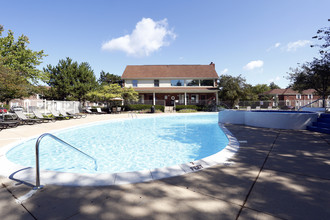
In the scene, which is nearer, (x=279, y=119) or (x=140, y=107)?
(x=279, y=119)

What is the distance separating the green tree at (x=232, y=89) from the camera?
95.8ft

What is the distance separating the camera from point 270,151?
14.8ft

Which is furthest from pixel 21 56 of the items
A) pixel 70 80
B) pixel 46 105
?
pixel 46 105

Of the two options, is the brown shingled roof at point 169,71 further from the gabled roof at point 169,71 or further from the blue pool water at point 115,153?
the blue pool water at point 115,153

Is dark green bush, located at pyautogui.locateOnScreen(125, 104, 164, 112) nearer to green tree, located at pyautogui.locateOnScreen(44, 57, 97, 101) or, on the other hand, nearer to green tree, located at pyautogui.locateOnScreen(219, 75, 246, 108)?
green tree, located at pyautogui.locateOnScreen(44, 57, 97, 101)

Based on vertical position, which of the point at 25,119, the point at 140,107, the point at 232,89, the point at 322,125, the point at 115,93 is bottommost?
the point at 322,125

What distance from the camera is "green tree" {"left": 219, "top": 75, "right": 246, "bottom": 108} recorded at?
2921 centimetres

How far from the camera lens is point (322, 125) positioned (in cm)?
728

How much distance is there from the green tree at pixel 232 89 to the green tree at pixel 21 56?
34.0m

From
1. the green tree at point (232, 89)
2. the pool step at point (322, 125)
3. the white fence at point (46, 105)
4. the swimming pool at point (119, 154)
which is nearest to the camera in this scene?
the swimming pool at point (119, 154)

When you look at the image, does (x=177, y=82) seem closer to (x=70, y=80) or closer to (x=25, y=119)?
(x=70, y=80)

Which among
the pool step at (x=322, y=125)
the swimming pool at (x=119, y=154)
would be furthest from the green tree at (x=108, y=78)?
the pool step at (x=322, y=125)

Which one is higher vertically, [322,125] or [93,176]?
[322,125]

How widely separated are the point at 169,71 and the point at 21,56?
2508 centimetres
